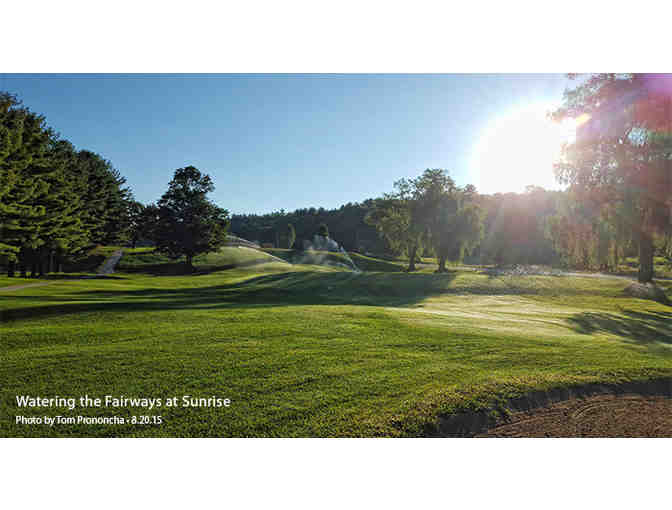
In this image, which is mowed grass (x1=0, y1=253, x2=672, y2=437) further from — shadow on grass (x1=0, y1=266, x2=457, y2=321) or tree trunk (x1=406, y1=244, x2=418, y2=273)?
tree trunk (x1=406, y1=244, x2=418, y2=273)

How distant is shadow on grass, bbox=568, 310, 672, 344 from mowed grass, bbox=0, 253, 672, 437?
30 millimetres

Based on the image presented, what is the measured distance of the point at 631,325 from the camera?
5.94m

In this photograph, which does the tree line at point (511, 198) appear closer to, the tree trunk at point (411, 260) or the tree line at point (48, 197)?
the tree line at point (48, 197)

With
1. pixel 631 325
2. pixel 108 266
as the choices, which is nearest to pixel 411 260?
pixel 631 325

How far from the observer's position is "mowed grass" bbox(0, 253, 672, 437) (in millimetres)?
3150

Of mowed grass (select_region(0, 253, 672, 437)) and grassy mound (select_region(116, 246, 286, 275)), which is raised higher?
grassy mound (select_region(116, 246, 286, 275))

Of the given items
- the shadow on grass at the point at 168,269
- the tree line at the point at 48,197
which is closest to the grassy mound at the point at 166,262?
the shadow on grass at the point at 168,269

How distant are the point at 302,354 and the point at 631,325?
20.9 feet

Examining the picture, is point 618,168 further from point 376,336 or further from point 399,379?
point 399,379

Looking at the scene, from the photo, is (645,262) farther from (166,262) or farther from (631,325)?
(166,262)

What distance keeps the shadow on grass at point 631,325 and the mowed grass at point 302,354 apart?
3 centimetres

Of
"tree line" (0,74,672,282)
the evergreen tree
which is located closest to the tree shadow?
"tree line" (0,74,672,282)

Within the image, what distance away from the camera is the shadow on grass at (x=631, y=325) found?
18.0ft
